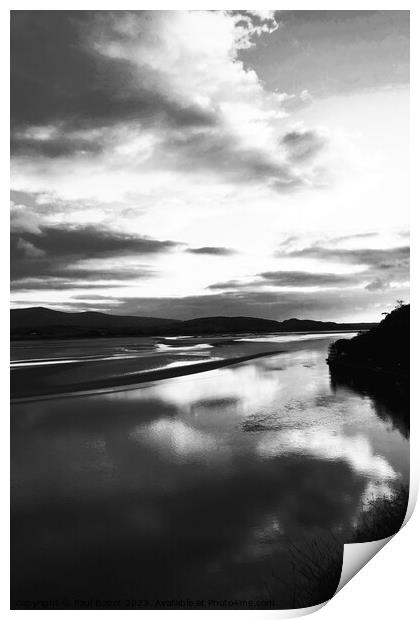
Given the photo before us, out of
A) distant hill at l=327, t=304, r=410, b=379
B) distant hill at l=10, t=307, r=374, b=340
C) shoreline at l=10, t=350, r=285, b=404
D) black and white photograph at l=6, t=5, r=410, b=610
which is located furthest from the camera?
shoreline at l=10, t=350, r=285, b=404

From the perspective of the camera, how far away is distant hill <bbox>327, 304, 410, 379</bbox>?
5156mm

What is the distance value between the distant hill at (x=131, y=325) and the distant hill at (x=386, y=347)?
30cm

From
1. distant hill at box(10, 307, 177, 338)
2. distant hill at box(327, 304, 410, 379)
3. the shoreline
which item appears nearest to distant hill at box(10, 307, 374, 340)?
distant hill at box(10, 307, 177, 338)

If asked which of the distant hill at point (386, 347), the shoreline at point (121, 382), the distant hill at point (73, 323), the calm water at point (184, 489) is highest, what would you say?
the distant hill at point (73, 323)

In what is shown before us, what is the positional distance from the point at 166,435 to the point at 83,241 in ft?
9.41

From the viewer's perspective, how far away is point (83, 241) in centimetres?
582

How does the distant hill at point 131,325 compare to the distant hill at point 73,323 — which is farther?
the distant hill at point 131,325

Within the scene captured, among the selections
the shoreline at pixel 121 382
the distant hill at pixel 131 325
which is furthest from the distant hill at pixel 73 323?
the shoreline at pixel 121 382

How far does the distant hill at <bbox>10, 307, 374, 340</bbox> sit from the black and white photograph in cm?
8

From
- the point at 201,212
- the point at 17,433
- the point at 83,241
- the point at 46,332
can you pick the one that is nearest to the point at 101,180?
the point at 83,241

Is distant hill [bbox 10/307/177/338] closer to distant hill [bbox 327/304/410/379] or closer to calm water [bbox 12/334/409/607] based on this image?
calm water [bbox 12/334/409/607]

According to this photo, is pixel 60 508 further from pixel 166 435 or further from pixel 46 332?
pixel 46 332

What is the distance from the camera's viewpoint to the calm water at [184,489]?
3385 mm

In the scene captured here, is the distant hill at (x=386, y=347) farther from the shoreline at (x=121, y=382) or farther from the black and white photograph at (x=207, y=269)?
the shoreline at (x=121, y=382)
